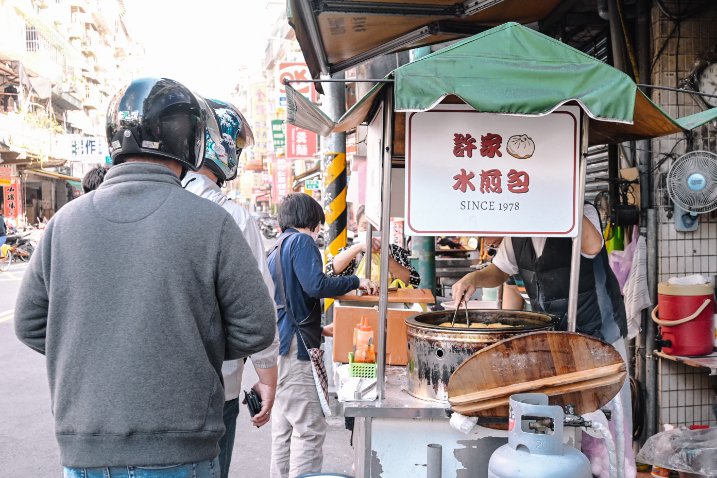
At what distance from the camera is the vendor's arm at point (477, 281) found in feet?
13.3

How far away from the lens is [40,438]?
6.13 meters

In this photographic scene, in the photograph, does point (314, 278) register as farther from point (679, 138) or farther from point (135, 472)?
point (679, 138)

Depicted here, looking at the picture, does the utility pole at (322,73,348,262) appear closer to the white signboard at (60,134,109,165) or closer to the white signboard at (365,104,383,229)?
the white signboard at (365,104,383,229)

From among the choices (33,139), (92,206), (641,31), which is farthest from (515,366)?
(33,139)

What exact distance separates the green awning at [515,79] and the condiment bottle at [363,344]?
158cm

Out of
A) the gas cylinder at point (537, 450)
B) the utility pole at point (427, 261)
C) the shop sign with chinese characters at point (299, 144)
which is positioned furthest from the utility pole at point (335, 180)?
the shop sign with chinese characters at point (299, 144)

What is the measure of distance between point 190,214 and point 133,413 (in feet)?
2.06

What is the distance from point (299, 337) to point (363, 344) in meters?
0.75

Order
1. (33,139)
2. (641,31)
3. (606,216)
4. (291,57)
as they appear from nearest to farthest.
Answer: (641,31), (606,216), (33,139), (291,57)

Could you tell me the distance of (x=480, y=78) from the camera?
2848mm

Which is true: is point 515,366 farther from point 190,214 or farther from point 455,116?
point 190,214

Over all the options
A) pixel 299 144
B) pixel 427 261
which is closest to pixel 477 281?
pixel 427 261

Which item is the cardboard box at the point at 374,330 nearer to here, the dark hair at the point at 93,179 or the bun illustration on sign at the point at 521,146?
the bun illustration on sign at the point at 521,146

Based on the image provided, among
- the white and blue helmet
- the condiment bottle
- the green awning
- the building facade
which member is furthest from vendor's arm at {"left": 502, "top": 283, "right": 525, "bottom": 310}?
the building facade
